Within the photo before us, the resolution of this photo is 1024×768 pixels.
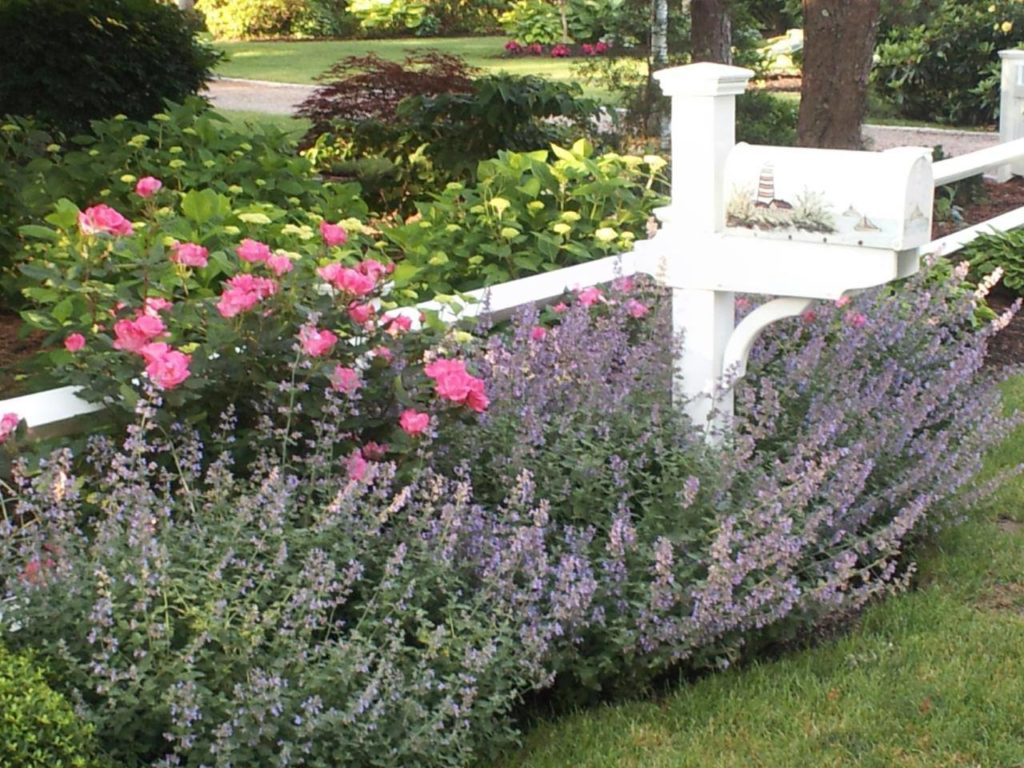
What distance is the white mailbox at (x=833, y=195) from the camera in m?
3.44

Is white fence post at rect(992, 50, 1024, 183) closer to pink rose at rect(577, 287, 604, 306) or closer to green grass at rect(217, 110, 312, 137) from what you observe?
green grass at rect(217, 110, 312, 137)

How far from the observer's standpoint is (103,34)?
28.5 ft

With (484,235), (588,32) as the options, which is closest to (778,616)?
(484,235)

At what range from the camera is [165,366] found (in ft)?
9.91

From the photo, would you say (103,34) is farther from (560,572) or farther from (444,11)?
(444,11)

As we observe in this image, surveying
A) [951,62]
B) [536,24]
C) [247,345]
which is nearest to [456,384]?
[247,345]

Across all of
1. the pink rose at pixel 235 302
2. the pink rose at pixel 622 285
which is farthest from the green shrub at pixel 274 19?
the pink rose at pixel 235 302

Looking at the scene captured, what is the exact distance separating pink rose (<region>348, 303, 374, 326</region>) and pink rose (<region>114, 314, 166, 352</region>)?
0.44 meters

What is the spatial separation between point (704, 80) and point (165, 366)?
161 centimetres

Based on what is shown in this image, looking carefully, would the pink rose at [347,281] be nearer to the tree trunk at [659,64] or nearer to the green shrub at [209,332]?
the green shrub at [209,332]

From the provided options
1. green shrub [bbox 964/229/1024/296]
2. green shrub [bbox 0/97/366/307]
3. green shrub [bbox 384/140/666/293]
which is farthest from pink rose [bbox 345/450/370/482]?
green shrub [bbox 964/229/1024/296]

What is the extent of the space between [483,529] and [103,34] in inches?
257

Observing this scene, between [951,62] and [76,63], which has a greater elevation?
[76,63]

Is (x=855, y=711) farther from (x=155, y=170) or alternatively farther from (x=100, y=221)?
(x=155, y=170)
